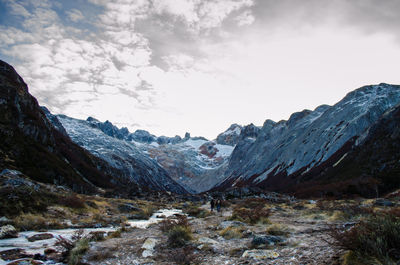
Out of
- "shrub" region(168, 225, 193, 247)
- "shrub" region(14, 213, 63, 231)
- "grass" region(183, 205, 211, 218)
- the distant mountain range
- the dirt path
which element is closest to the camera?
the dirt path

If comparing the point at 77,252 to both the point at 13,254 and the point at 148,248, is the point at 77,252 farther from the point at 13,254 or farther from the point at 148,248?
the point at 148,248

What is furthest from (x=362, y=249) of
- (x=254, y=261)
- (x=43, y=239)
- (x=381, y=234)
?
(x=43, y=239)

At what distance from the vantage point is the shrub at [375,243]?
650 cm

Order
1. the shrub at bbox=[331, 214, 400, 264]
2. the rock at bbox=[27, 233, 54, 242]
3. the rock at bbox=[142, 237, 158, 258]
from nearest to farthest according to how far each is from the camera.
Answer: the shrub at bbox=[331, 214, 400, 264] → the rock at bbox=[142, 237, 158, 258] → the rock at bbox=[27, 233, 54, 242]

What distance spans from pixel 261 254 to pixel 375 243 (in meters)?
4.63

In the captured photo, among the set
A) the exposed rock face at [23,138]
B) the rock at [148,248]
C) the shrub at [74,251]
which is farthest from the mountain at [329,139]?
the shrub at [74,251]

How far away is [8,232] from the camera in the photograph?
617 inches

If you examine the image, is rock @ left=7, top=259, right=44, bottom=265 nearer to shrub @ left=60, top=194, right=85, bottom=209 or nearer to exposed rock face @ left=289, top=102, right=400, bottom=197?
shrub @ left=60, top=194, right=85, bottom=209

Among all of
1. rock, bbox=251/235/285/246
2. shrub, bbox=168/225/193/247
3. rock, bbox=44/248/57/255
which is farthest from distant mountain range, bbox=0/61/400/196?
rock, bbox=251/235/285/246

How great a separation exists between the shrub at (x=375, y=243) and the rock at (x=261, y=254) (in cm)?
297

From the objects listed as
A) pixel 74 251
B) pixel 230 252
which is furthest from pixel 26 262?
pixel 230 252

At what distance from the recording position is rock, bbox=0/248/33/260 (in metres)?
11.3

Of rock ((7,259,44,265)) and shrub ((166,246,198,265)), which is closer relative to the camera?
shrub ((166,246,198,265))

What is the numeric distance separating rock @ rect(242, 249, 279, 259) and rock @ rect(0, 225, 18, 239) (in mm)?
15634
